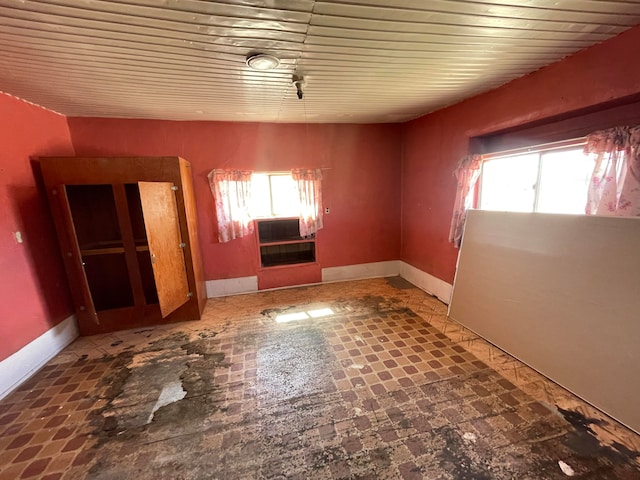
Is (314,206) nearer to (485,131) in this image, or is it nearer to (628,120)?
(485,131)

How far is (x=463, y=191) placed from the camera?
3.01m

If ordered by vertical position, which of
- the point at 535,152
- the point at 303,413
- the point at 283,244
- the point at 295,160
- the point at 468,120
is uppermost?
the point at 468,120

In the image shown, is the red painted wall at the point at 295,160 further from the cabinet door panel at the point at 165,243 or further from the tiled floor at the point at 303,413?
the tiled floor at the point at 303,413

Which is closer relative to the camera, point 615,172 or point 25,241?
point 615,172

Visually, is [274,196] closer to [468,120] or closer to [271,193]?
[271,193]

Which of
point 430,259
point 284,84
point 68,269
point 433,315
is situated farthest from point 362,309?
point 68,269

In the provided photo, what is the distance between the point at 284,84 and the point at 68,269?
9.86 feet

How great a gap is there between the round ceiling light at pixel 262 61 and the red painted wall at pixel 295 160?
1.83m

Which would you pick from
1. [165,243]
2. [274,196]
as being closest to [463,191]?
[274,196]

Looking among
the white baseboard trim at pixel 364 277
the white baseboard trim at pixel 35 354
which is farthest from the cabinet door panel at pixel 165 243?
the white baseboard trim at pixel 35 354

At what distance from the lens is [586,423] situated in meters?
1.63

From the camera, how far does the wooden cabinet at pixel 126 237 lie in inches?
102

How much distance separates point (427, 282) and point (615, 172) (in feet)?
7.76

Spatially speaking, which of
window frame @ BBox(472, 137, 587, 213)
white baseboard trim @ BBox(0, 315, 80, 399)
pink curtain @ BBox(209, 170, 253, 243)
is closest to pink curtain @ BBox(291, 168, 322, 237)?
pink curtain @ BBox(209, 170, 253, 243)
